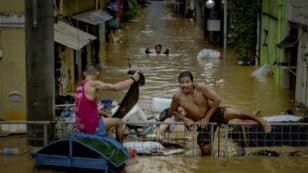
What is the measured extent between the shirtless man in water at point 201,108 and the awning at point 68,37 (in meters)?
6.75

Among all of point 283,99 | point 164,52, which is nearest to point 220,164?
point 283,99

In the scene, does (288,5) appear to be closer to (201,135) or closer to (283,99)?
(283,99)

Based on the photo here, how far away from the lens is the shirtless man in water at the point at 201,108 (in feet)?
35.8

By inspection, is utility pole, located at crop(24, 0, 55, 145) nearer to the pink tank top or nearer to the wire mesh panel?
the pink tank top

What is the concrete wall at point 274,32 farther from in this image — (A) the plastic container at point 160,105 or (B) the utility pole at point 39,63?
(B) the utility pole at point 39,63

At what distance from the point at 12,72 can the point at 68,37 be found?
2770 mm

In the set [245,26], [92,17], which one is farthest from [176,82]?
[245,26]

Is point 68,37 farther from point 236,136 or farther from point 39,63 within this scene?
point 236,136

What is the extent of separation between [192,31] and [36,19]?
38.6m

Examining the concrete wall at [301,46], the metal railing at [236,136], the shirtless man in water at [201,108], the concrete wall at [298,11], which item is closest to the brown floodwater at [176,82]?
the metal railing at [236,136]

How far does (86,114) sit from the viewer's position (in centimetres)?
1035

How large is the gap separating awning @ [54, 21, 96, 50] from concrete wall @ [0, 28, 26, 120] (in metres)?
1.73

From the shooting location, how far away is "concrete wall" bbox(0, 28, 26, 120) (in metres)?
15.5

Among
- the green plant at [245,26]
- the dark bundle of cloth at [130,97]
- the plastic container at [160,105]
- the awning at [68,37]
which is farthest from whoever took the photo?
the green plant at [245,26]
